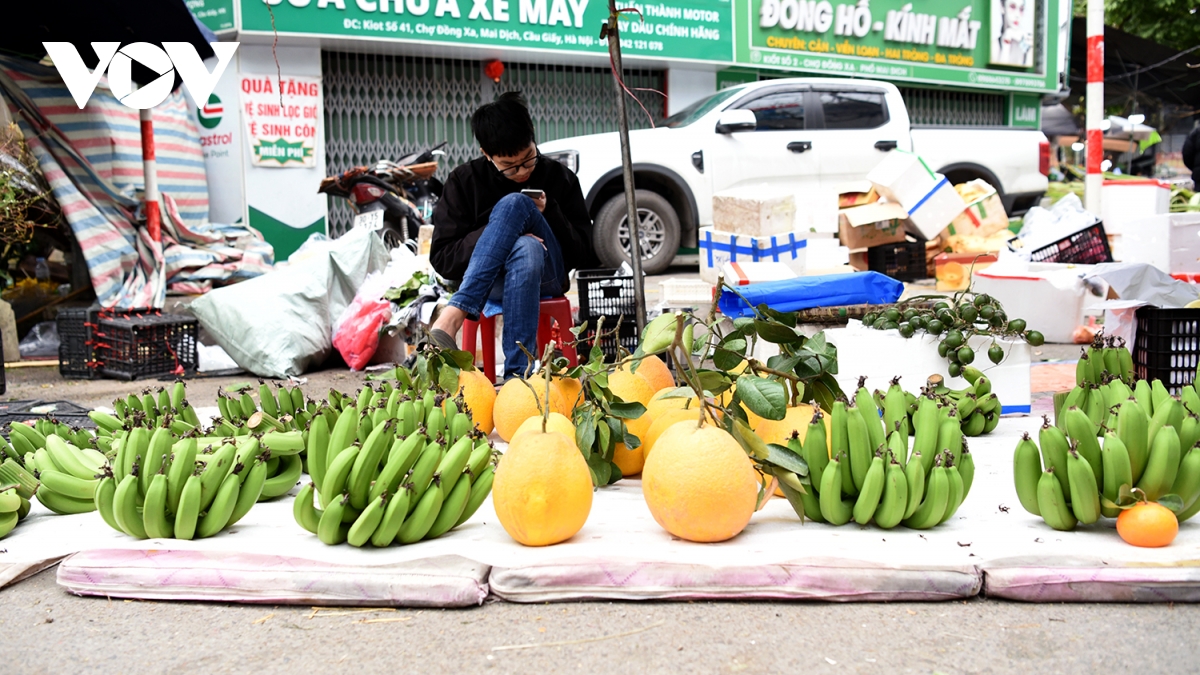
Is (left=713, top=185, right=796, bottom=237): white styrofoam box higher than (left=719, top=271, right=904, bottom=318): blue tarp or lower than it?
higher

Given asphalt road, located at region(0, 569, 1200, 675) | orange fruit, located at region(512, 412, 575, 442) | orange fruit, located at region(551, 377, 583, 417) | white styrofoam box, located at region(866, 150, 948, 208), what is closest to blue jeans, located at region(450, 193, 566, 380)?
orange fruit, located at region(551, 377, 583, 417)

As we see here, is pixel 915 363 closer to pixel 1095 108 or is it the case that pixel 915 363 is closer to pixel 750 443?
pixel 750 443

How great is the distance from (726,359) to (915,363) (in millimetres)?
1469

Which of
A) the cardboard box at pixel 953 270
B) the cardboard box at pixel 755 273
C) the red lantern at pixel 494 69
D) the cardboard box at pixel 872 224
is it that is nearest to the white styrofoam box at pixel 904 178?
the cardboard box at pixel 872 224

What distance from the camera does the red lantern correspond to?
11346 mm

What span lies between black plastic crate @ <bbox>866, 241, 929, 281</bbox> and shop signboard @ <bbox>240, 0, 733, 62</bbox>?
3248mm

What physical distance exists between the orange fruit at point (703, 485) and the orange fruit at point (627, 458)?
2.35 ft

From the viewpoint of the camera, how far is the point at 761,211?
7.17 meters

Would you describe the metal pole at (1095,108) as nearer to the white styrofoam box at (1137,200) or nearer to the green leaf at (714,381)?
the white styrofoam box at (1137,200)

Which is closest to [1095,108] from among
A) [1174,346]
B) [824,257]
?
[824,257]

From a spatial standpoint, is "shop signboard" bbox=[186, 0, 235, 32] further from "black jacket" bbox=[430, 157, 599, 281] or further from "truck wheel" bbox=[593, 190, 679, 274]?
"black jacket" bbox=[430, 157, 599, 281]

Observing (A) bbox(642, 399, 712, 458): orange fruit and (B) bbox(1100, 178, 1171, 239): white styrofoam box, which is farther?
(B) bbox(1100, 178, 1171, 239): white styrofoam box

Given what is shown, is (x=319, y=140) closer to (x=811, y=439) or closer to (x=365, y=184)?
(x=365, y=184)

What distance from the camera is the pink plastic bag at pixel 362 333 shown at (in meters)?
6.19
